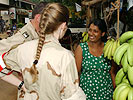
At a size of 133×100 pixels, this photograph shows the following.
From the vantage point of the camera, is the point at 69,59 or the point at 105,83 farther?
the point at 105,83

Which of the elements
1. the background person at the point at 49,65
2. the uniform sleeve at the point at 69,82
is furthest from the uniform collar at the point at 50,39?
the uniform sleeve at the point at 69,82

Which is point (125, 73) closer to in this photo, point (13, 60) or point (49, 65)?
point (49, 65)

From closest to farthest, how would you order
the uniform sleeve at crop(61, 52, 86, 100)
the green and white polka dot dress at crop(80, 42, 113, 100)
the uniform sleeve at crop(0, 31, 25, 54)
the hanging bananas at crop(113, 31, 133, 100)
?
the uniform sleeve at crop(61, 52, 86, 100), the hanging bananas at crop(113, 31, 133, 100), the uniform sleeve at crop(0, 31, 25, 54), the green and white polka dot dress at crop(80, 42, 113, 100)

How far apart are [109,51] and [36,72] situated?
1.00m

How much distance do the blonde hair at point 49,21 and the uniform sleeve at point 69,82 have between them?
20 centimetres

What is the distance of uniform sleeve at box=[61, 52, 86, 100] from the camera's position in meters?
1.00

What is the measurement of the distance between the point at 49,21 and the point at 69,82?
0.46 metres

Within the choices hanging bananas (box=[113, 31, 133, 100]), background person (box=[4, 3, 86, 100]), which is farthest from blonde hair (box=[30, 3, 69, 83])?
hanging bananas (box=[113, 31, 133, 100])

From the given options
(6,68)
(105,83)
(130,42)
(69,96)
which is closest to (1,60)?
(6,68)

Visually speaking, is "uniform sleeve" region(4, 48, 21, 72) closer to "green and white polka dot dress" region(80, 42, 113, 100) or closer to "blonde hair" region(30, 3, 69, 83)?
"blonde hair" region(30, 3, 69, 83)

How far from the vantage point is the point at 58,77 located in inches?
39.5

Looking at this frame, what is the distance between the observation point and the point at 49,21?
1.05 meters

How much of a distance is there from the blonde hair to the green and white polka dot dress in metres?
0.94

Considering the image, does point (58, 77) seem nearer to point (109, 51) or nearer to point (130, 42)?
point (130, 42)
